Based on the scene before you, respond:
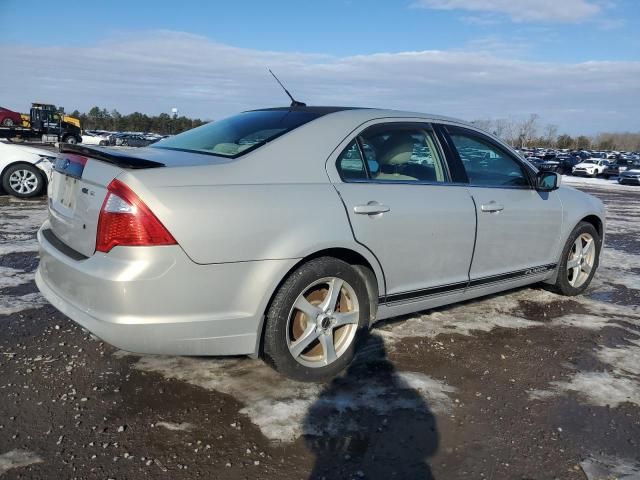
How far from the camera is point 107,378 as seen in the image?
3297 mm

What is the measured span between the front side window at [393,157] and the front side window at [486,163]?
1.00ft

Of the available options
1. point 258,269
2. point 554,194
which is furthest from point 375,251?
point 554,194

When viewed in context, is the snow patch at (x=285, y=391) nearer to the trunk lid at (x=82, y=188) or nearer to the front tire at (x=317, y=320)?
the front tire at (x=317, y=320)

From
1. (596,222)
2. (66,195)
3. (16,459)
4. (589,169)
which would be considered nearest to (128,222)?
(66,195)

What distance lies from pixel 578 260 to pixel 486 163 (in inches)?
68.6

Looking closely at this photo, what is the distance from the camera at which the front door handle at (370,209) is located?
336cm

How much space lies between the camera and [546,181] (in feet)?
15.5

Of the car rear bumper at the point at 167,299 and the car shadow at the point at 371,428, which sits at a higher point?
the car rear bumper at the point at 167,299

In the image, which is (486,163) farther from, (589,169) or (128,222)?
(589,169)

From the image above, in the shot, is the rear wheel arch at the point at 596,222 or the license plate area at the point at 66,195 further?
the rear wheel arch at the point at 596,222

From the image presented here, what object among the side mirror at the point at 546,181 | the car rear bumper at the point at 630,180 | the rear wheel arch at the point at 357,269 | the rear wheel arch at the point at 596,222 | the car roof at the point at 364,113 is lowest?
the car rear bumper at the point at 630,180

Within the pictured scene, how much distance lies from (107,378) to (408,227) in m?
2.04

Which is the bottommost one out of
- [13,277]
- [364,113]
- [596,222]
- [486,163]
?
[13,277]

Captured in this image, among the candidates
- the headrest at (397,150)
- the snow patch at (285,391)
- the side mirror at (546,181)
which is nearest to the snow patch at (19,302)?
the snow patch at (285,391)
